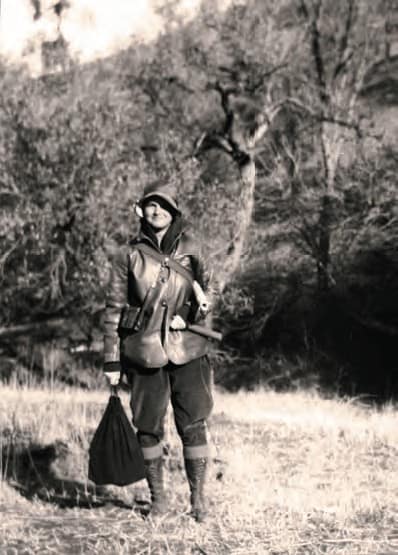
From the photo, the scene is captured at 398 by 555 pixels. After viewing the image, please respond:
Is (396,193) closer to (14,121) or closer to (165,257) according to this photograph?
(14,121)

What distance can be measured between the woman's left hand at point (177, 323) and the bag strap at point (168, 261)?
0.20 metres

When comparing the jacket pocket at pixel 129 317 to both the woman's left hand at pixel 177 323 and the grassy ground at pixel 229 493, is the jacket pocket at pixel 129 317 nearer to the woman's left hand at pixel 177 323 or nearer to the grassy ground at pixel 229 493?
the woman's left hand at pixel 177 323

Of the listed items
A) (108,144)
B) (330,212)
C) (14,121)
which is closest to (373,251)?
(330,212)

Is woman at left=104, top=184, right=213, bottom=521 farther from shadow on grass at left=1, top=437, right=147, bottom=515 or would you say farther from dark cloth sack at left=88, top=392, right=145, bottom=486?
shadow on grass at left=1, top=437, right=147, bottom=515

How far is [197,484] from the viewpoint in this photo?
4316 millimetres

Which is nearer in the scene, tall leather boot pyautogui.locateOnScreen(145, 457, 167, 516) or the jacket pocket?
A: the jacket pocket

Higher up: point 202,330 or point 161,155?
point 161,155

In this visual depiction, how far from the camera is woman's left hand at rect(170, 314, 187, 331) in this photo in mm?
4273

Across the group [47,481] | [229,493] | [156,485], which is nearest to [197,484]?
[156,485]

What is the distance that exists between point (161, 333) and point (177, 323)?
10cm

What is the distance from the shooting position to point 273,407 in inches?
433

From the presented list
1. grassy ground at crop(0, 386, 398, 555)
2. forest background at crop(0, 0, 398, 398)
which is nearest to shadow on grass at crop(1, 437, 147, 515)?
grassy ground at crop(0, 386, 398, 555)

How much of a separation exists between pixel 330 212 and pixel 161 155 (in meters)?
4.38

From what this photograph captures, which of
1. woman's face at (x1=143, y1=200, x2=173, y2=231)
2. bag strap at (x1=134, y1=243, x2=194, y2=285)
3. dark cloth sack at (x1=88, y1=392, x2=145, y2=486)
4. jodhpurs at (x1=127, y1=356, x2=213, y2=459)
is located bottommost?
dark cloth sack at (x1=88, y1=392, x2=145, y2=486)
